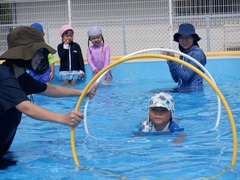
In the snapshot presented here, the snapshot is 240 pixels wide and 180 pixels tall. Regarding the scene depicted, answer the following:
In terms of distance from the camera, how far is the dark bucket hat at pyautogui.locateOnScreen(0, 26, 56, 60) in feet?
17.0

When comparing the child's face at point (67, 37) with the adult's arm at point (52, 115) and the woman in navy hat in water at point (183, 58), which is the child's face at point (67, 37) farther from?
the adult's arm at point (52, 115)

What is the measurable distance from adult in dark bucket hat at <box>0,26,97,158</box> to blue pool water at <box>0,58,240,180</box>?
50 cm

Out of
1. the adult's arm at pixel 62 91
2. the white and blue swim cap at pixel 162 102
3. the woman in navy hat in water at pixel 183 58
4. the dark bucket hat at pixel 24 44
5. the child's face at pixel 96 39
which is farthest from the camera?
the child's face at pixel 96 39

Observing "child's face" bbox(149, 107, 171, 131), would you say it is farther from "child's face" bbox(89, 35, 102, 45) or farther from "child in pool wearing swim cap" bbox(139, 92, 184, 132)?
"child's face" bbox(89, 35, 102, 45)

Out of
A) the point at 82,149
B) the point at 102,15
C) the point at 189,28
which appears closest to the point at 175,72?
the point at 189,28

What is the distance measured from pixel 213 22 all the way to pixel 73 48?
12.3 feet

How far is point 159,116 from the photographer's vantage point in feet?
22.1

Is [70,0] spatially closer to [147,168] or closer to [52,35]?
[52,35]

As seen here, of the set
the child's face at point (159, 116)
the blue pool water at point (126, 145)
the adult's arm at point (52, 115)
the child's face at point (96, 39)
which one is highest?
the child's face at point (96, 39)

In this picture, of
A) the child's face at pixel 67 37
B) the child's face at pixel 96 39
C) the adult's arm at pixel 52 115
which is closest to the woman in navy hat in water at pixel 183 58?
the child's face at pixel 96 39

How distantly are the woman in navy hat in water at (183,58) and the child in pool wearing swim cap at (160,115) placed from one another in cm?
349

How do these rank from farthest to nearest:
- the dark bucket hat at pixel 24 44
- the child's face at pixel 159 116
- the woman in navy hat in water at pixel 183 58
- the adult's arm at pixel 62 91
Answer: the woman in navy hat in water at pixel 183 58 < the child's face at pixel 159 116 < the adult's arm at pixel 62 91 < the dark bucket hat at pixel 24 44

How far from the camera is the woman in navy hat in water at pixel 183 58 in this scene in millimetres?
10367

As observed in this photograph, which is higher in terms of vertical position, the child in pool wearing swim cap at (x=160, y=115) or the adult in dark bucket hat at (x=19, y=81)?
the adult in dark bucket hat at (x=19, y=81)
